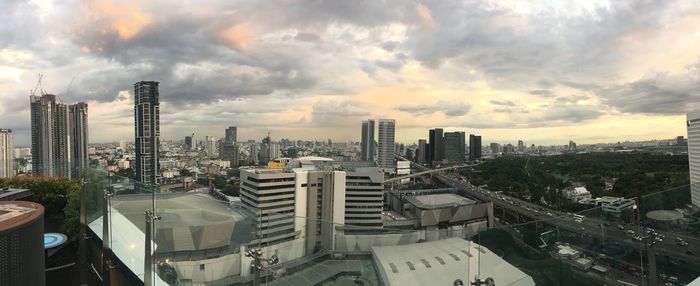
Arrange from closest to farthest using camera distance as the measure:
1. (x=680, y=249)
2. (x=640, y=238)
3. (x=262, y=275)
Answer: (x=262, y=275) → (x=640, y=238) → (x=680, y=249)

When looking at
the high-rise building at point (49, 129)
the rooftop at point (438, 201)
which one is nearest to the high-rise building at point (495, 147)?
the rooftop at point (438, 201)

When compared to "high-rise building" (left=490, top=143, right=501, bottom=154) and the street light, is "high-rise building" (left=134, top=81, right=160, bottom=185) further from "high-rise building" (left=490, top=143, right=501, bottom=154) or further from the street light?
"high-rise building" (left=490, top=143, right=501, bottom=154)

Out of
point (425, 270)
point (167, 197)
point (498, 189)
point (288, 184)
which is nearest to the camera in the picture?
point (425, 270)

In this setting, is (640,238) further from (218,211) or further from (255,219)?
(218,211)

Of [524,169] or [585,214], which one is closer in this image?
[585,214]

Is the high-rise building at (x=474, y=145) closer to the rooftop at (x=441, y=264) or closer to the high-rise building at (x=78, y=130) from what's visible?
the high-rise building at (x=78, y=130)

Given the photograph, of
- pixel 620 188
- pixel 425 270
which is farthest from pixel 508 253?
pixel 620 188
